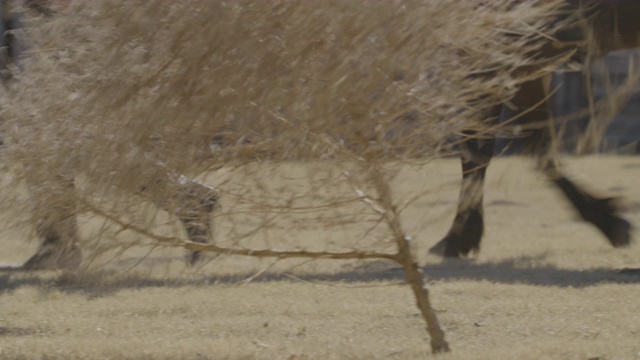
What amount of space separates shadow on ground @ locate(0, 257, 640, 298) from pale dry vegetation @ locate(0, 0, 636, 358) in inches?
65.6

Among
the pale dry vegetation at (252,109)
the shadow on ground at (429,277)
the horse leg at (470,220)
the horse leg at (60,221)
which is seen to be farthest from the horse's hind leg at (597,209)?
the horse leg at (60,221)

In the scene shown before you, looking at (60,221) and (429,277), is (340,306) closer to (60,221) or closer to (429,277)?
(429,277)

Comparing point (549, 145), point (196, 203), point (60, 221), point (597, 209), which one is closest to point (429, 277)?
point (549, 145)

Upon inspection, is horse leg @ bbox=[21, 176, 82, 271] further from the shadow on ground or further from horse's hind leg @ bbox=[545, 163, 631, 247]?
horse's hind leg @ bbox=[545, 163, 631, 247]

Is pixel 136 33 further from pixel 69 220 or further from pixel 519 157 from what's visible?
pixel 519 157

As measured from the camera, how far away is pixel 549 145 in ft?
21.1

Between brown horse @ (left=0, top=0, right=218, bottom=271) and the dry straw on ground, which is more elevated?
the dry straw on ground

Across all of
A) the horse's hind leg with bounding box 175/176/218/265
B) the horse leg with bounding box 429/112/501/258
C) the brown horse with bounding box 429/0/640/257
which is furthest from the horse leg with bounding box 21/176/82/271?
the horse leg with bounding box 429/112/501/258

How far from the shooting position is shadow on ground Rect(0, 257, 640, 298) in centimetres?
649

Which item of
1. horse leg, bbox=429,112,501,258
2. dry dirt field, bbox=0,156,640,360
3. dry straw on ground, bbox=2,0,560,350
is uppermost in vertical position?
dry straw on ground, bbox=2,0,560,350

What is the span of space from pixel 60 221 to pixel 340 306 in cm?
180

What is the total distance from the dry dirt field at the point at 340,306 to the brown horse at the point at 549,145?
139mm

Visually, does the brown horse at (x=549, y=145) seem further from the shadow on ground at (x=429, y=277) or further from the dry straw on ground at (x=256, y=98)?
the dry straw on ground at (x=256, y=98)

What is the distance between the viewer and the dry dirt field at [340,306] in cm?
492
